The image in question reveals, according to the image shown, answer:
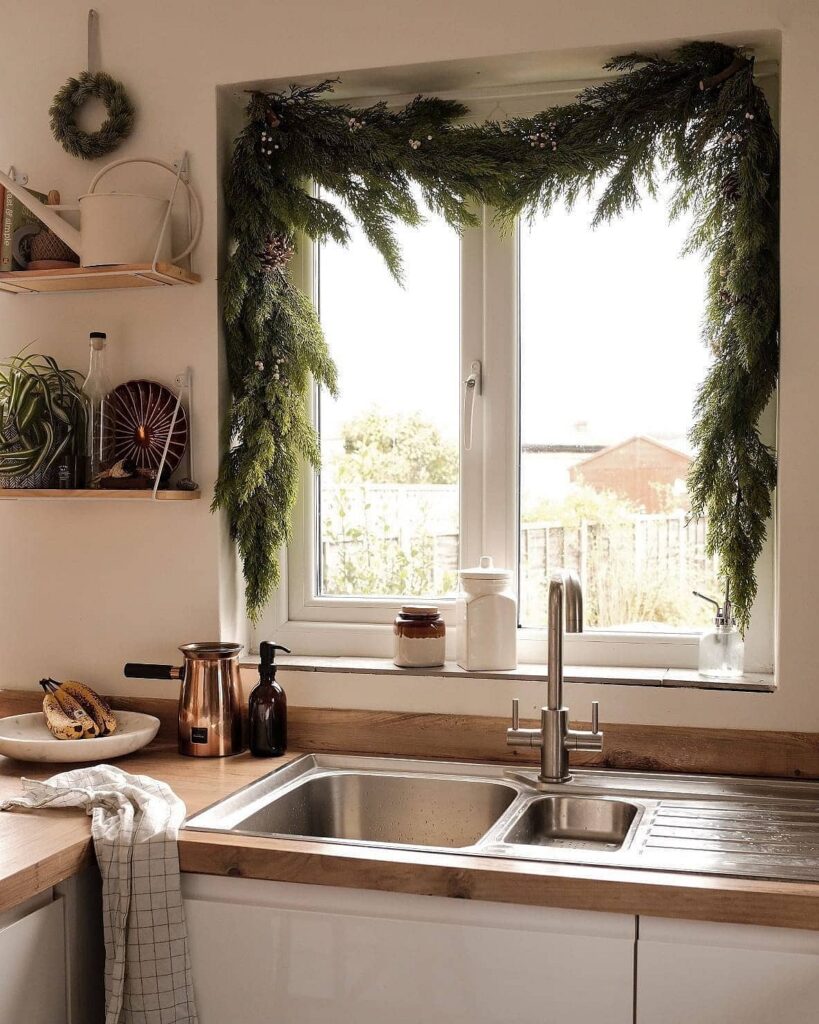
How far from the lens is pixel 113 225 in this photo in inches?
85.2

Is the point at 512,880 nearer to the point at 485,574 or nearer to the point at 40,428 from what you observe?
the point at 485,574

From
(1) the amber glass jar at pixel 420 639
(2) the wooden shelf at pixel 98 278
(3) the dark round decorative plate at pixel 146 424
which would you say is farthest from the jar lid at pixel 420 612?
(2) the wooden shelf at pixel 98 278

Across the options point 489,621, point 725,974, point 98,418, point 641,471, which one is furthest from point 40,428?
point 725,974

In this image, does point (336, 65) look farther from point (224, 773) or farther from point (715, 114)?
point (224, 773)

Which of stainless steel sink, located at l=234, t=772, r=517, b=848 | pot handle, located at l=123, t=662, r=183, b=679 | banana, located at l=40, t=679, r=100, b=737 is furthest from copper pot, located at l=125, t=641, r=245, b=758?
stainless steel sink, located at l=234, t=772, r=517, b=848

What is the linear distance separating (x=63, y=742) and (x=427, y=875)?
820mm

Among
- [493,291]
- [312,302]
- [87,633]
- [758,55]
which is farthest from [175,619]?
[758,55]

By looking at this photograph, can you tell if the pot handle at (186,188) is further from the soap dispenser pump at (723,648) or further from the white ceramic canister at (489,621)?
the soap dispenser pump at (723,648)

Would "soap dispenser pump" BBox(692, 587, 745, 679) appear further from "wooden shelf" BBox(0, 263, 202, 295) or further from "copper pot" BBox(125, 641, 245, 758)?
"wooden shelf" BBox(0, 263, 202, 295)

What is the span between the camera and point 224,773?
80.0 inches

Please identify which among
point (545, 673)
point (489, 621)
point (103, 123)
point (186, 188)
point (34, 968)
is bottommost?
point (34, 968)

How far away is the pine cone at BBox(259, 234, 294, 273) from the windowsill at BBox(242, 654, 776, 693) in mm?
831

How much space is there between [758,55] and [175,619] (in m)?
1.62

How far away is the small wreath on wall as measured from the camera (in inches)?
90.5
